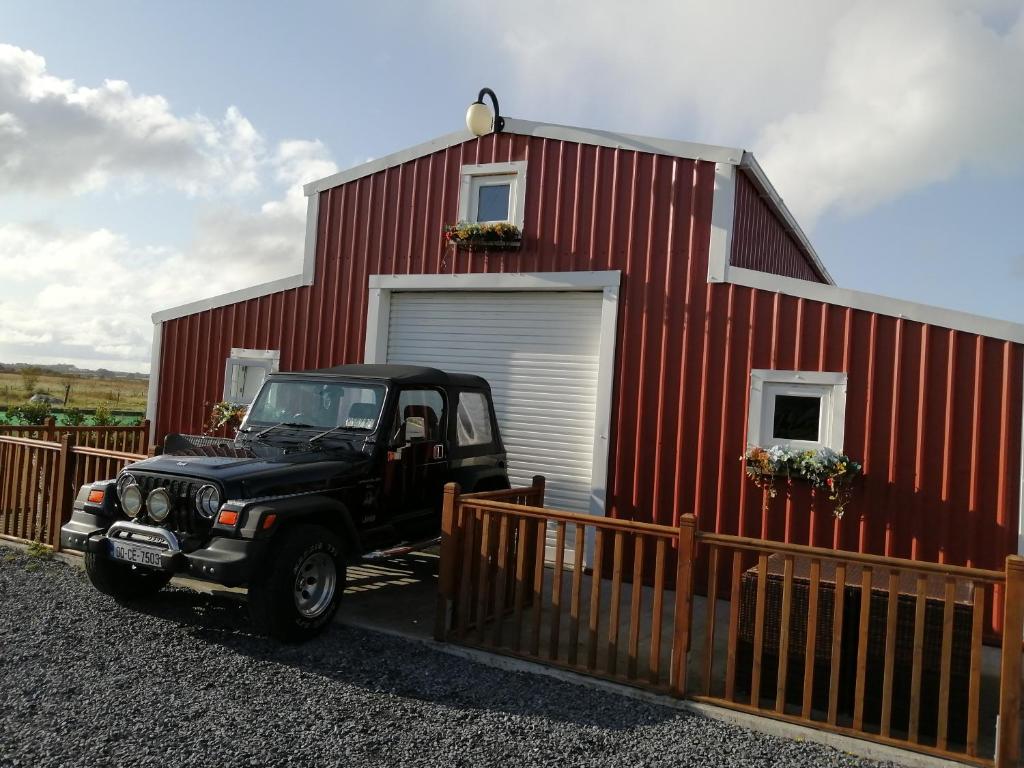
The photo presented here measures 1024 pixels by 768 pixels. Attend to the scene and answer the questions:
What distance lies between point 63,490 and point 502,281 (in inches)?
197

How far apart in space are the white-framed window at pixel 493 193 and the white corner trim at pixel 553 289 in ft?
2.38

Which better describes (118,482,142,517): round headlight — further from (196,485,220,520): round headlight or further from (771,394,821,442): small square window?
(771,394,821,442): small square window

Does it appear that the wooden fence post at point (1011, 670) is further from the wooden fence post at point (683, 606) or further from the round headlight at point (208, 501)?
A: the round headlight at point (208, 501)

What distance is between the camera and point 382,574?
735 centimetres

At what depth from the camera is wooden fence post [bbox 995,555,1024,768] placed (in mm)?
3707

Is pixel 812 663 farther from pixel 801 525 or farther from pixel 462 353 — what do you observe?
pixel 462 353

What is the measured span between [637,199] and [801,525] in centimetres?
378

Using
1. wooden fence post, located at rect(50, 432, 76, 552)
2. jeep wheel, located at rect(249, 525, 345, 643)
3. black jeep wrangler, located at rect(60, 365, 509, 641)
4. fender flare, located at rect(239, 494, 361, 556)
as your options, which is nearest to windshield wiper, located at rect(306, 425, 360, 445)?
black jeep wrangler, located at rect(60, 365, 509, 641)

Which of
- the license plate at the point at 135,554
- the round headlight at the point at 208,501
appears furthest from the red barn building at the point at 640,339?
the license plate at the point at 135,554

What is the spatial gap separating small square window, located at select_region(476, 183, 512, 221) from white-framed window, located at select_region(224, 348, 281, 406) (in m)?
3.54

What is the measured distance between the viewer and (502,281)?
29.2 ft

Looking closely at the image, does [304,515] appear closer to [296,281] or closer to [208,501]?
[208,501]

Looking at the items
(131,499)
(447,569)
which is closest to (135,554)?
(131,499)

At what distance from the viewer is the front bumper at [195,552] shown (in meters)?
4.73
